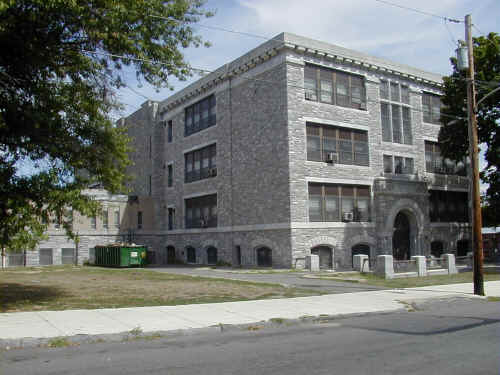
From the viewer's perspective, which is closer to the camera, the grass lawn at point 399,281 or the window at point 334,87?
the grass lawn at point 399,281

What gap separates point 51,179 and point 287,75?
18996 mm

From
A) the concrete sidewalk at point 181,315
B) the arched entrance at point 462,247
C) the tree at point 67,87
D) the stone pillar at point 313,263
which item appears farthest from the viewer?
the arched entrance at point 462,247

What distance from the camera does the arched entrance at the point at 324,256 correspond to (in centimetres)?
2838

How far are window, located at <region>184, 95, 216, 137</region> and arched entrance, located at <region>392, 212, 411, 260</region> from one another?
15.3 m

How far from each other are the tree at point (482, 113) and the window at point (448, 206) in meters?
3.90

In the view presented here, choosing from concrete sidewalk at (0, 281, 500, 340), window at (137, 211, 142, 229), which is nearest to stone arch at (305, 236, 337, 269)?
concrete sidewalk at (0, 281, 500, 340)

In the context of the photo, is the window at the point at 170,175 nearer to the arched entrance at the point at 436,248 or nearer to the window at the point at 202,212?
the window at the point at 202,212

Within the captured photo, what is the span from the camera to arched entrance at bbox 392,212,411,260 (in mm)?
31822

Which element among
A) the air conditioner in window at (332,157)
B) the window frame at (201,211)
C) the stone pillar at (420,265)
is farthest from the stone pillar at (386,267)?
the window frame at (201,211)

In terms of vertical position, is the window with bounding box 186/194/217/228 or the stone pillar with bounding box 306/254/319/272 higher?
the window with bounding box 186/194/217/228

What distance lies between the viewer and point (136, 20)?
13.5m

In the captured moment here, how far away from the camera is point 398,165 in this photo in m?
33.0

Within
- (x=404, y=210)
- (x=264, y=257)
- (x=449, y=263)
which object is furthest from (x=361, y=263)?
(x=404, y=210)

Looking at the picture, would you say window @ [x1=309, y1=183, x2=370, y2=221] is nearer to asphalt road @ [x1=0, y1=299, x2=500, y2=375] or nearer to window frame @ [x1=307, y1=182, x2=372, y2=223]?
window frame @ [x1=307, y1=182, x2=372, y2=223]
